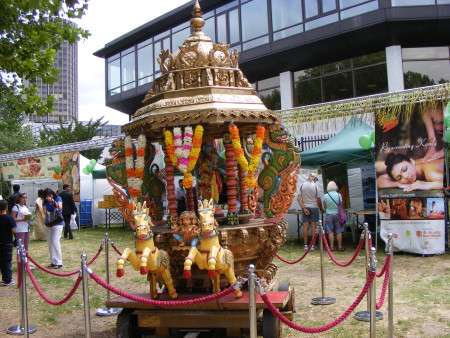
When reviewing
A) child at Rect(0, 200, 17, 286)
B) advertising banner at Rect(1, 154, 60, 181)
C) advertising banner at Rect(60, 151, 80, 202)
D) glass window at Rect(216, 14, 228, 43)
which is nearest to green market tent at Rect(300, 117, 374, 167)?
child at Rect(0, 200, 17, 286)

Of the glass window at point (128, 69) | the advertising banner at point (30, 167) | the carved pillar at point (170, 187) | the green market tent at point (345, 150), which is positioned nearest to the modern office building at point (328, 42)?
the glass window at point (128, 69)

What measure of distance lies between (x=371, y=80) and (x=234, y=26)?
265 inches

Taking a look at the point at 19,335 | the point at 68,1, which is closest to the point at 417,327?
the point at 19,335

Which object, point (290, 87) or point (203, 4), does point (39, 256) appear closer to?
point (290, 87)

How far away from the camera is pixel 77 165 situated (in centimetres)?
1911

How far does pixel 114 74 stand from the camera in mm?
27391

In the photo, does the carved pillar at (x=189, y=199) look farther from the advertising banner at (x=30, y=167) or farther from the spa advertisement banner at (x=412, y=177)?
the advertising banner at (x=30, y=167)

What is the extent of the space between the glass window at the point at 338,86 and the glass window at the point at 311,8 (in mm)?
2667

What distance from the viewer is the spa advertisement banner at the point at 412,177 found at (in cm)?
962

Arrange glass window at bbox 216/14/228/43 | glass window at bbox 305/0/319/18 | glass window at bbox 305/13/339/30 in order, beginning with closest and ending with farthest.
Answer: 1. glass window at bbox 305/13/339/30
2. glass window at bbox 305/0/319/18
3. glass window at bbox 216/14/228/43

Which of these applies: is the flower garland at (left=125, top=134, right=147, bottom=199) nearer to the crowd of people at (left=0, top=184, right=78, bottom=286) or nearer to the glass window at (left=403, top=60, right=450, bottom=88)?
the crowd of people at (left=0, top=184, right=78, bottom=286)

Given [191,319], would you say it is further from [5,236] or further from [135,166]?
[5,236]

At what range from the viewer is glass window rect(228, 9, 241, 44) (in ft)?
69.1

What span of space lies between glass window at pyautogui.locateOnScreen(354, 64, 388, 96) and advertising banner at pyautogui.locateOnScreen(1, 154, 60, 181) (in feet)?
42.6
